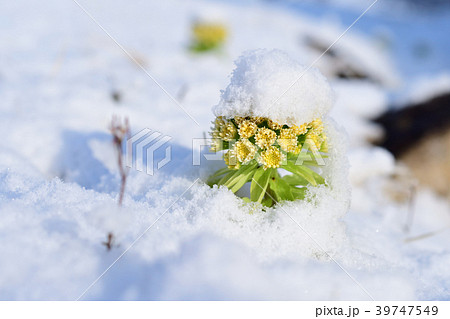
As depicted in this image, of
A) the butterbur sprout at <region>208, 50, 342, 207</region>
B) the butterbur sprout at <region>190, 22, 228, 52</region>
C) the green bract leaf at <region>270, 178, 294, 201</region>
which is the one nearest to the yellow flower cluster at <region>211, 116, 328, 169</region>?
the butterbur sprout at <region>208, 50, 342, 207</region>

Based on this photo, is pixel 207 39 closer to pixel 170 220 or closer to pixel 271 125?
pixel 271 125

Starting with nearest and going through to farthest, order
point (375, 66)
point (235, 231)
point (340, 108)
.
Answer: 1. point (235, 231)
2. point (340, 108)
3. point (375, 66)

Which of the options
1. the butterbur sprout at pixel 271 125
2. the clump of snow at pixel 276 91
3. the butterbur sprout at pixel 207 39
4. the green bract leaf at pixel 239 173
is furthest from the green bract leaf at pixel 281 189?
the butterbur sprout at pixel 207 39

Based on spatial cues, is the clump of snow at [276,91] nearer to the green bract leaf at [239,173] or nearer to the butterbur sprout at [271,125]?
the butterbur sprout at [271,125]

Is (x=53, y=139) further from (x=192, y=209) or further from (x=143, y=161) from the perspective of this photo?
(x=192, y=209)

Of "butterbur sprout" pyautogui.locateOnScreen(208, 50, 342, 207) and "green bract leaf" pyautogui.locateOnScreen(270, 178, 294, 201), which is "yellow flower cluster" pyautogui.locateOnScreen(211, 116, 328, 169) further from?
"green bract leaf" pyautogui.locateOnScreen(270, 178, 294, 201)
